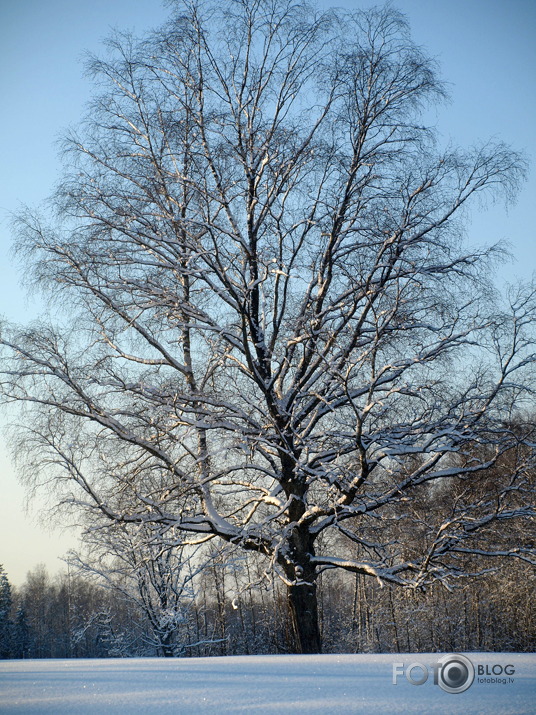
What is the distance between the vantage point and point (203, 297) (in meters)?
11.3

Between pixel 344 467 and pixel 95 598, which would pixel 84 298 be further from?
pixel 95 598

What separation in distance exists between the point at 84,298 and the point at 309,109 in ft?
16.7

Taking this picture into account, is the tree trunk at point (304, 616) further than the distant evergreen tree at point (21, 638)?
No

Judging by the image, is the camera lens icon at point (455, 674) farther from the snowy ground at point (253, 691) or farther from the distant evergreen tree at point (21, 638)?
the distant evergreen tree at point (21, 638)

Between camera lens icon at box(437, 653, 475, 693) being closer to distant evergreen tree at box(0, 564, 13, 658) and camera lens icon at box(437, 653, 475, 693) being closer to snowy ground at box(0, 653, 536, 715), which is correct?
snowy ground at box(0, 653, 536, 715)

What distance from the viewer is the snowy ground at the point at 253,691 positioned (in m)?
2.67

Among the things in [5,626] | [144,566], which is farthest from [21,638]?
[144,566]

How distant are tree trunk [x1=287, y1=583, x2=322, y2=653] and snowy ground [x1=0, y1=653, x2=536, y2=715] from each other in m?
6.17

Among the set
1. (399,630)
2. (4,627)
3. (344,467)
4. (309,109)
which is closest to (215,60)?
(309,109)

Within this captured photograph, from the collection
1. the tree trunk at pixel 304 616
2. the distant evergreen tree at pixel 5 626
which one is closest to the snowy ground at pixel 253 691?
the tree trunk at pixel 304 616

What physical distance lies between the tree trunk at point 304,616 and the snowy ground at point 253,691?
6.17 meters

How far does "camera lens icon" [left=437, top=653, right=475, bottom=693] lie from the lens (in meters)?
3.22

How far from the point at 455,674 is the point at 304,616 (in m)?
7.06

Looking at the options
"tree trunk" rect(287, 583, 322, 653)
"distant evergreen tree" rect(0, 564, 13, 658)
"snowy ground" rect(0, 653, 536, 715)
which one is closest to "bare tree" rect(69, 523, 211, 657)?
"tree trunk" rect(287, 583, 322, 653)
